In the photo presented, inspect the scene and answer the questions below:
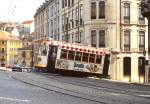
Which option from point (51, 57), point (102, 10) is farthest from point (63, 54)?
point (102, 10)

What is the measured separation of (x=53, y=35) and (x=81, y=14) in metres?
18.5

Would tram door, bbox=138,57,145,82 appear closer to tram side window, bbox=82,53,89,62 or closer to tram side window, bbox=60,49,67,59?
tram side window, bbox=82,53,89,62

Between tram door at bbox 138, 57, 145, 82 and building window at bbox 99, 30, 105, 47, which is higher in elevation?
building window at bbox 99, 30, 105, 47

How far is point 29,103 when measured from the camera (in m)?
15.6

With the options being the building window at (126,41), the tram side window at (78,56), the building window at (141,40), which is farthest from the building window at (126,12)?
the tram side window at (78,56)

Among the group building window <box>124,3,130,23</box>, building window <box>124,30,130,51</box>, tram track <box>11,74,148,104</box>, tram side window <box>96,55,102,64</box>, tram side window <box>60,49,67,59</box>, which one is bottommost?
tram track <box>11,74,148,104</box>

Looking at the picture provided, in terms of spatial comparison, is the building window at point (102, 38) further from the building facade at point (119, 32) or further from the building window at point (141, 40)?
the building window at point (141, 40)

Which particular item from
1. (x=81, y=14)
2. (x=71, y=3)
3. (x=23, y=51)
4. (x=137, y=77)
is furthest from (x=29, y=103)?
(x=23, y=51)

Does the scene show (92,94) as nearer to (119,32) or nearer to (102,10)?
(119,32)

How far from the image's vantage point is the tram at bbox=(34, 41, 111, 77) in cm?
4675

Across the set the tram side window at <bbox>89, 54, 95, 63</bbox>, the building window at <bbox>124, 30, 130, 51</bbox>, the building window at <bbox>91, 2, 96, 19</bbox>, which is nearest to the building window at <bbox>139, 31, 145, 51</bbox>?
the building window at <bbox>124, 30, 130, 51</bbox>

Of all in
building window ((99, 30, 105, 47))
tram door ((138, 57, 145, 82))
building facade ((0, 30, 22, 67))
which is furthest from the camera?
building facade ((0, 30, 22, 67))

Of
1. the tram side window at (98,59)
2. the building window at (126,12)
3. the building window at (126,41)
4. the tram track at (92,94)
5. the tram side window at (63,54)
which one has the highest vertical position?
the building window at (126,12)

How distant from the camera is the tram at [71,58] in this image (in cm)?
4675
